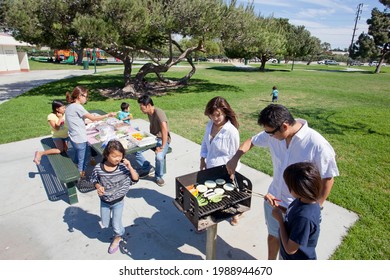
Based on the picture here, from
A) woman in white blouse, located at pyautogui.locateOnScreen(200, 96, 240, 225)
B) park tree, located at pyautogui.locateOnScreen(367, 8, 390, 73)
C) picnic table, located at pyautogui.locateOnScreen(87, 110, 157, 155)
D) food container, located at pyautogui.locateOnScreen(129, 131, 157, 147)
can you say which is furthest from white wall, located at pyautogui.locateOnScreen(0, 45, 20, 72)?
park tree, located at pyautogui.locateOnScreen(367, 8, 390, 73)

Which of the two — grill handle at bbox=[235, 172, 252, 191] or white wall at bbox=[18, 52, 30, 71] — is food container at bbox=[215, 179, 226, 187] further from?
white wall at bbox=[18, 52, 30, 71]

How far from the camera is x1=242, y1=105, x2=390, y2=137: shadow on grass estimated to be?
306 inches

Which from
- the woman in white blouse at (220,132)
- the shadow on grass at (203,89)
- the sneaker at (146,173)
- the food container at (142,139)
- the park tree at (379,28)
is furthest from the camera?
the park tree at (379,28)

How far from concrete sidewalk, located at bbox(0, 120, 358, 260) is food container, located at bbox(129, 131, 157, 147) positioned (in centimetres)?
78

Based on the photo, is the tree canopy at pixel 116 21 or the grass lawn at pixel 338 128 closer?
the grass lawn at pixel 338 128

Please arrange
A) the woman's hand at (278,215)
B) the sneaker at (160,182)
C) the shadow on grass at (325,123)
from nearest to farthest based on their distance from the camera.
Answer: the woman's hand at (278,215) < the sneaker at (160,182) < the shadow on grass at (325,123)

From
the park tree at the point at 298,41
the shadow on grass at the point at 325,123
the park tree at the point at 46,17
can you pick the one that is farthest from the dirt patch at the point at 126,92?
the park tree at the point at 298,41

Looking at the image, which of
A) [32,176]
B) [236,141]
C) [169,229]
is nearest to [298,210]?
[236,141]

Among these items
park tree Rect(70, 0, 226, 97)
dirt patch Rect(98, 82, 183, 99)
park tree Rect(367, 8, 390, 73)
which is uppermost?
park tree Rect(367, 8, 390, 73)

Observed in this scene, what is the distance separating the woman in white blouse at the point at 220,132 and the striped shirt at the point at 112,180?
104cm

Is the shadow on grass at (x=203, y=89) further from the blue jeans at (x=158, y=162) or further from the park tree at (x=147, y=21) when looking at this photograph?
the blue jeans at (x=158, y=162)

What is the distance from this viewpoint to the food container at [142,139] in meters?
4.19

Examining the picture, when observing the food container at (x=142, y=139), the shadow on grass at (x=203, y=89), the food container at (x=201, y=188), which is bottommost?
the shadow on grass at (x=203, y=89)

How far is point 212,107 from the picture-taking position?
2846mm
